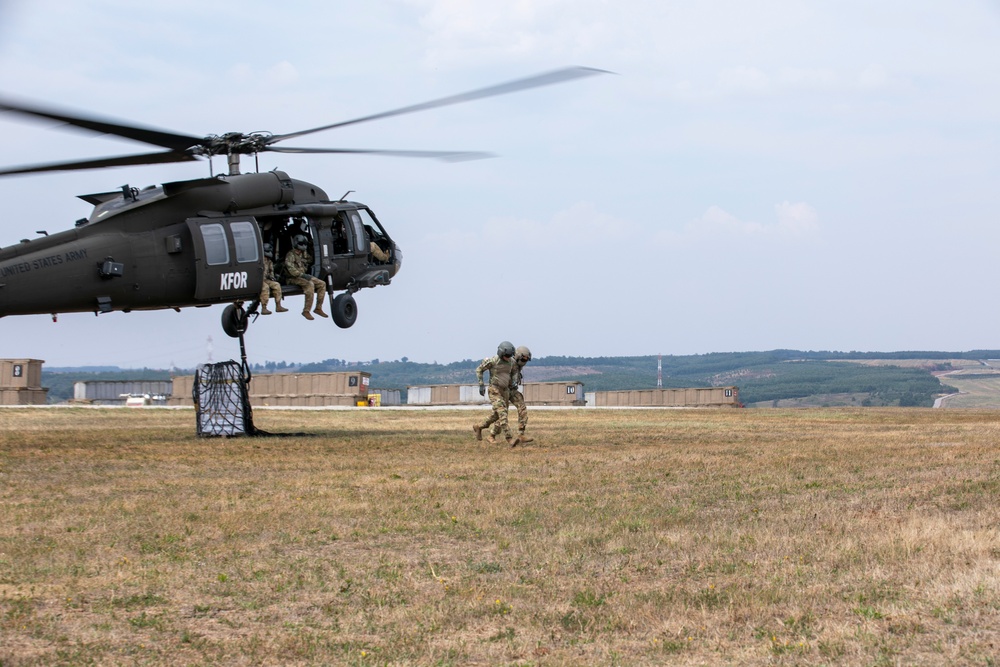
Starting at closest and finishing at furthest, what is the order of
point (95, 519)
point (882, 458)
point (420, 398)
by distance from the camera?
point (95, 519) < point (882, 458) < point (420, 398)

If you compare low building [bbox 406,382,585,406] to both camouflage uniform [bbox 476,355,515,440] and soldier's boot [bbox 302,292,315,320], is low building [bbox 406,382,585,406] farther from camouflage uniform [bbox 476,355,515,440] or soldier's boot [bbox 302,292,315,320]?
camouflage uniform [bbox 476,355,515,440]

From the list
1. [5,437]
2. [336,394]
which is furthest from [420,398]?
[5,437]

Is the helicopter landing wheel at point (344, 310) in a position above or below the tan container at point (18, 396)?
above

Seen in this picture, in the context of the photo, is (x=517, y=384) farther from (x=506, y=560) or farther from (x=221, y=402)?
(x=506, y=560)

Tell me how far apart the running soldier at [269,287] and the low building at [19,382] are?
1383 inches

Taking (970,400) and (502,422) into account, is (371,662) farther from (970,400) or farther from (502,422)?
(970,400)

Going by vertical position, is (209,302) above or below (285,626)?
above

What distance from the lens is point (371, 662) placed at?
681cm

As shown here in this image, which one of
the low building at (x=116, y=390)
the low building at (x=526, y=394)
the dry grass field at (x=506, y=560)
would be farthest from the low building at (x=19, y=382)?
the dry grass field at (x=506, y=560)

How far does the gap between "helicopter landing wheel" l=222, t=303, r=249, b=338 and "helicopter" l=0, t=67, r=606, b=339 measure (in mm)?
28

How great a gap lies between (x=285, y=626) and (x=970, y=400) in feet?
432

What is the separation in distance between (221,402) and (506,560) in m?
16.4

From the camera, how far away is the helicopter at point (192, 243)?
21500mm

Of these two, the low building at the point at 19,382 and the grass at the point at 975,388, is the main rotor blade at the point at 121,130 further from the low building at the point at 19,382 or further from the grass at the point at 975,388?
the grass at the point at 975,388
